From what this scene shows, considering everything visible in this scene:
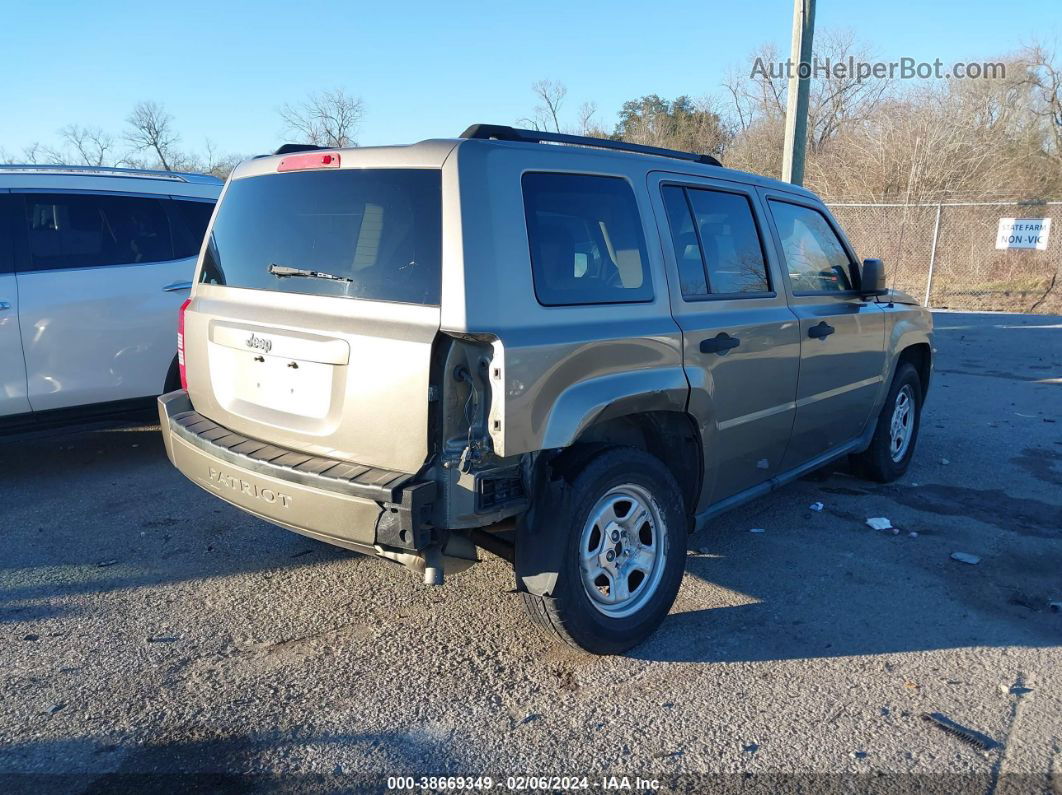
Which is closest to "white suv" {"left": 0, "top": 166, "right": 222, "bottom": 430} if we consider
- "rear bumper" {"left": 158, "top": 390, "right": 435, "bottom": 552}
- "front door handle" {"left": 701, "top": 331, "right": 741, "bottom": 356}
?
"rear bumper" {"left": 158, "top": 390, "right": 435, "bottom": 552}

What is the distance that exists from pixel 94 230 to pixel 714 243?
447 cm

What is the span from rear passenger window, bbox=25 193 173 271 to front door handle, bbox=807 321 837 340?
4.69 meters

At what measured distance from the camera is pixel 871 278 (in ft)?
16.0

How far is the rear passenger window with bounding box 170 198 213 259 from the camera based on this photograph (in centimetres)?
607

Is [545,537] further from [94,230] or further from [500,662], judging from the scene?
[94,230]

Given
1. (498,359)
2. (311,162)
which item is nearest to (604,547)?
(498,359)

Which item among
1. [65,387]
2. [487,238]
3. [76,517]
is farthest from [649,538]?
[65,387]

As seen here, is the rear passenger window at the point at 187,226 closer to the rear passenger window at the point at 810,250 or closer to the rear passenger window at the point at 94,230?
the rear passenger window at the point at 94,230

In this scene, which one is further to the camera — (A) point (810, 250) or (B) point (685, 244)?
(A) point (810, 250)

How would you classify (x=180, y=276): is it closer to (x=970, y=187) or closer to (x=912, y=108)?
(x=970, y=187)

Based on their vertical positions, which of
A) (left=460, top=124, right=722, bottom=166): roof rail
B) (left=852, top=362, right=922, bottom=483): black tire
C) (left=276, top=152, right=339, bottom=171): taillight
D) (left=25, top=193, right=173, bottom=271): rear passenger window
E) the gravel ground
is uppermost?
(left=460, top=124, right=722, bottom=166): roof rail

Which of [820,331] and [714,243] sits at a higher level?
[714,243]

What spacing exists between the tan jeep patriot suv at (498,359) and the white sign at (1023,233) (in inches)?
624

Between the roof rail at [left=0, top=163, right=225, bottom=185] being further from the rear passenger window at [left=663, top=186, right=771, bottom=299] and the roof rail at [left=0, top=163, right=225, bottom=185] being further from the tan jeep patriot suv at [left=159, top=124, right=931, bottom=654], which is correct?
the rear passenger window at [left=663, top=186, right=771, bottom=299]
